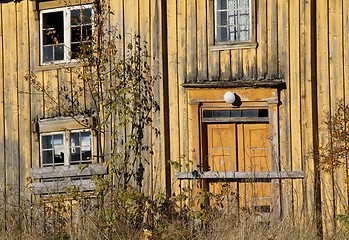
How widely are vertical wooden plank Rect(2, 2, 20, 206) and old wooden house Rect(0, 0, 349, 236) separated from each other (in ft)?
1.85

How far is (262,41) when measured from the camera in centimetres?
1681

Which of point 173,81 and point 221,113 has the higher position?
point 173,81

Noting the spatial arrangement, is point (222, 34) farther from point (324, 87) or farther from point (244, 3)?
point (324, 87)

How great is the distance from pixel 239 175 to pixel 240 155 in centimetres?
65

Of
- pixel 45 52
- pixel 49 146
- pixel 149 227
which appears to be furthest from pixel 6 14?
pixel 149 227

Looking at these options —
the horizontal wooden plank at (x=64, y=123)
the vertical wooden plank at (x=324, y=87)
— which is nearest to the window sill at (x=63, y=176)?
the horizontal wooden plank at (x=64, y=123)

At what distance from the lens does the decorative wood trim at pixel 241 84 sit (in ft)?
54.5

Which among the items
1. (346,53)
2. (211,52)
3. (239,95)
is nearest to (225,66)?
(211,52)

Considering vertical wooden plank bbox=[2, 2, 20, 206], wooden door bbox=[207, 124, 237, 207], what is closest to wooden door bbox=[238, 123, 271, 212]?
wooden door bbox=[207, 124, 237, 207]

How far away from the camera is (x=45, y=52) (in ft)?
62.0

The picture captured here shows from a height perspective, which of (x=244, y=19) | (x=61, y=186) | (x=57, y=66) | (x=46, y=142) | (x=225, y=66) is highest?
(x=244, y=19)

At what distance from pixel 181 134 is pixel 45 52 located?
3.65 meters

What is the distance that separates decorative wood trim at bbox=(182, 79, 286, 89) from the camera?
54.5 ft

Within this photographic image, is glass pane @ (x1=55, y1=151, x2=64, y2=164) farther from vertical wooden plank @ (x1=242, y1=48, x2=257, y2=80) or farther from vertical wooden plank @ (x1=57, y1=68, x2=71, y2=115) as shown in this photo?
vertical wooden plank @ (x1=242, y1=48, x2=257, y2=80)
